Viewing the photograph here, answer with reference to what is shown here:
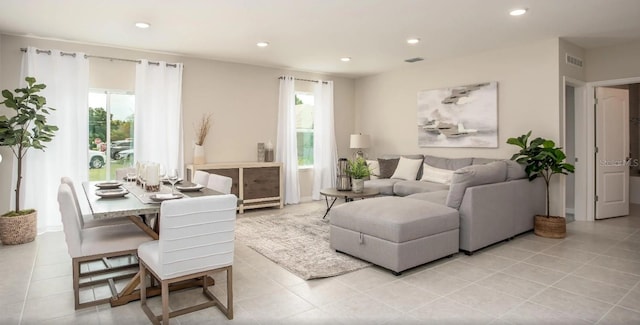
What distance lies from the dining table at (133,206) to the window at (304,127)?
402 centimetres

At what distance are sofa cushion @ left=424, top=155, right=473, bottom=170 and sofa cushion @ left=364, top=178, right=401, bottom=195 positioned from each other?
0.63m

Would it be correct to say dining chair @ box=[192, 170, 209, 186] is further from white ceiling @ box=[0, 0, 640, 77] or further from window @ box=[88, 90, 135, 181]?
window @ box=[88, 90, 135, 181]

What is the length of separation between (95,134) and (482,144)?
5575 millimetres

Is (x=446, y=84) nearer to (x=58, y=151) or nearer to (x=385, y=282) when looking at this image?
(x=385, y=282)

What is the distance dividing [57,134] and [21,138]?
0.64 m

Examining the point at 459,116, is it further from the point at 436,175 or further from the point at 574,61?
the point at 574,61

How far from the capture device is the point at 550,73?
4.95m

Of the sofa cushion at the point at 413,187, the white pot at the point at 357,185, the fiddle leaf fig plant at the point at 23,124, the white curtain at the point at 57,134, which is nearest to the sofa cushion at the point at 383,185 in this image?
Answer: the sofa cushion at the point at 413,187

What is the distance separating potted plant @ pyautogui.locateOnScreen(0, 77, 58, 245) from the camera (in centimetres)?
414

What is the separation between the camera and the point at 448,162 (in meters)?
5.87

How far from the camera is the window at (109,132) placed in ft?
17.2

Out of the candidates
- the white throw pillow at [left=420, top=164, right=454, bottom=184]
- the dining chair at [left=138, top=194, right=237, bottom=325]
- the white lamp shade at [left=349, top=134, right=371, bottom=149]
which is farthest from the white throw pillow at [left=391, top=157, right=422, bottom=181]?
the dining chair at [left=138, top=194, right=237, bottom=325]

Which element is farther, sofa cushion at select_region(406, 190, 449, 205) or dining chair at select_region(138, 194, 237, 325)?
sofa cushion at select_region(406, 190, 449, 205)

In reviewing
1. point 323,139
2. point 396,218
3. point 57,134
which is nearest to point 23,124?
point 57,134
